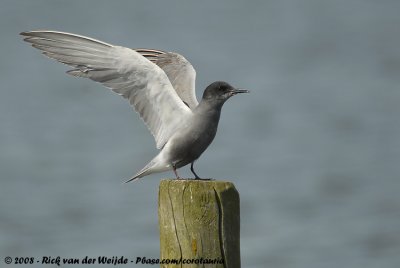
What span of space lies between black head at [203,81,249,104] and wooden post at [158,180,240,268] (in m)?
1.80

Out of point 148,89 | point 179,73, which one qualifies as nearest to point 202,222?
point 148,89

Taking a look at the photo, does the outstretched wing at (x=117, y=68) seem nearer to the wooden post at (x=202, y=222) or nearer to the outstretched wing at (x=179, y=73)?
the outstretched wing at (x=179, y=73)

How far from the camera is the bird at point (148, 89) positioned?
21.2 feet

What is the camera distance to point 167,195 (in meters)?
4.96

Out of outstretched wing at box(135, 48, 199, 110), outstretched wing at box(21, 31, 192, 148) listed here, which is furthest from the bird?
outstretched wing at box(135, 48, 199, 110)

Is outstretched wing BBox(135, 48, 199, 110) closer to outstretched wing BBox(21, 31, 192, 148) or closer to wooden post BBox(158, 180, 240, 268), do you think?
outstretched wing BBox(21, 31, 192, 148)

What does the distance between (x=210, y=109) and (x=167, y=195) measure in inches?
67.7

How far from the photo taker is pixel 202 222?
4.86m

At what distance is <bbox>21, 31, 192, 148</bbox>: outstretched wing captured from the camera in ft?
21.3

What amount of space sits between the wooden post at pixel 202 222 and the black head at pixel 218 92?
180 cm

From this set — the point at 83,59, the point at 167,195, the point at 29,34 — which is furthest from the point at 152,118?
the point at 167,195

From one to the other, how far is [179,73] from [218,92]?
106 cm

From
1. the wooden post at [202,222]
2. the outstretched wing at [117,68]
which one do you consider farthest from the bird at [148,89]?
the wooden post at [202,222]

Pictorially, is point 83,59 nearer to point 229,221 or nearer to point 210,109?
point 210,109
